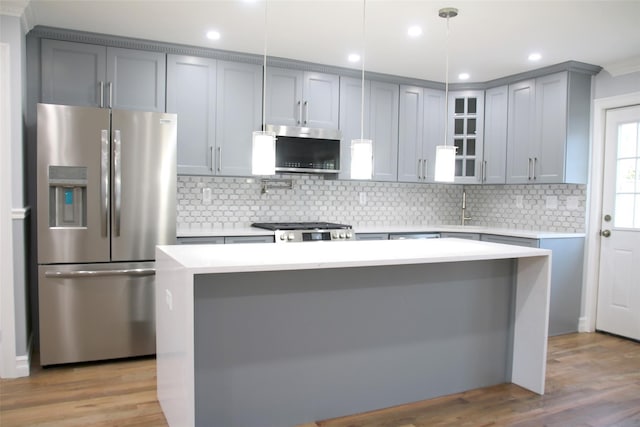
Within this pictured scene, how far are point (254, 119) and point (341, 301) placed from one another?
2391 millimetres

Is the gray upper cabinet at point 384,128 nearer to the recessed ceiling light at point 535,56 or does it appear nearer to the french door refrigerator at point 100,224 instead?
the recessed ceiling light at point 535,56

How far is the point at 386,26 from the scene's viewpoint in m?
3.61

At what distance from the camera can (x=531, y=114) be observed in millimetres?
4824

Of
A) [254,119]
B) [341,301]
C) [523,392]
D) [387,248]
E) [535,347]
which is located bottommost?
[523,392]

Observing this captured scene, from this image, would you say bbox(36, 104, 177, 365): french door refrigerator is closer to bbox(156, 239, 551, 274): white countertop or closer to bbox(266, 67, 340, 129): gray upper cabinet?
bbox(156, 239, 551, 274): white countertop

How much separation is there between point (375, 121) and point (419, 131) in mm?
573

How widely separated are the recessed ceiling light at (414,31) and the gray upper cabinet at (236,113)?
1.50 m

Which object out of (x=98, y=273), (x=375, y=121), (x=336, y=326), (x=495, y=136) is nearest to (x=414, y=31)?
(x=375, y=121)

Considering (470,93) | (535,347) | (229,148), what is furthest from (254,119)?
(535,347)

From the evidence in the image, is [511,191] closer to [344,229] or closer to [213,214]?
[344,229]

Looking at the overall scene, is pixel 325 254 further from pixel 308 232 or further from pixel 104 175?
pixel 104 175

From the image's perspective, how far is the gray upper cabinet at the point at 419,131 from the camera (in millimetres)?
5242

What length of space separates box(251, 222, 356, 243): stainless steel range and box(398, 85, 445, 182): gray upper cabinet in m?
1.11

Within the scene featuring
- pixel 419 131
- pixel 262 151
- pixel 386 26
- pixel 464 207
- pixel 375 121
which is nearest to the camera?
pixel 262 151
